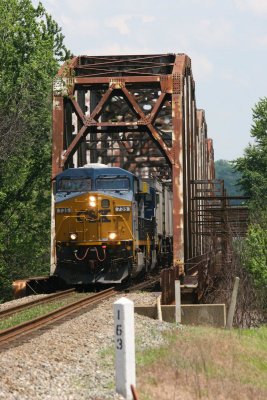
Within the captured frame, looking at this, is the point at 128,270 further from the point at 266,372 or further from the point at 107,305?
the point at 266,372

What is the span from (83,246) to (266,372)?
45.2 ft

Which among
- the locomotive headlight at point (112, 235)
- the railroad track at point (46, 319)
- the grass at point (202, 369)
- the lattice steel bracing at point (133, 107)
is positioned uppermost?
the lattice steel bracing at point (133, 107)

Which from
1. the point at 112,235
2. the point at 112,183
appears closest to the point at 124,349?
the point at 112,235

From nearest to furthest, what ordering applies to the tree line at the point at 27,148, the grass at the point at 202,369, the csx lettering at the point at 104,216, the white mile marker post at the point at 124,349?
the white mile marker post at the point at 124,349 → the grass at the point at 202,369 → the csx lettering at the point at 104,216 → the tree line at the point at 27,148

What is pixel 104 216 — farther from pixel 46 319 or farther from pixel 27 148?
pixel 27 148

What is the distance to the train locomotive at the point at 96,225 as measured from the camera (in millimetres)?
26156

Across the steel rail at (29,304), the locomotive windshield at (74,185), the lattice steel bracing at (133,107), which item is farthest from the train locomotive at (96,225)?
the lattice steel bracing at (133,107)

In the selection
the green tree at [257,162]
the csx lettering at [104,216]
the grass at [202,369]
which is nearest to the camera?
the grass at [202,369]

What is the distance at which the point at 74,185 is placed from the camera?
26781 mm

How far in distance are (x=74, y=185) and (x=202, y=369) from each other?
51.2ft

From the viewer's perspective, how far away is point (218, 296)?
32.2 m

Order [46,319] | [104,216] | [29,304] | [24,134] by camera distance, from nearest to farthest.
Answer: [46,319] → [29,304] → [104,216] → [24,134]

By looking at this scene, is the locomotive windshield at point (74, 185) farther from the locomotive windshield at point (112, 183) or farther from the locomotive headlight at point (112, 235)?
the locomotive headlight at point (112, 235)

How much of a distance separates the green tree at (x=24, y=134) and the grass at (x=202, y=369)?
22.8 m
